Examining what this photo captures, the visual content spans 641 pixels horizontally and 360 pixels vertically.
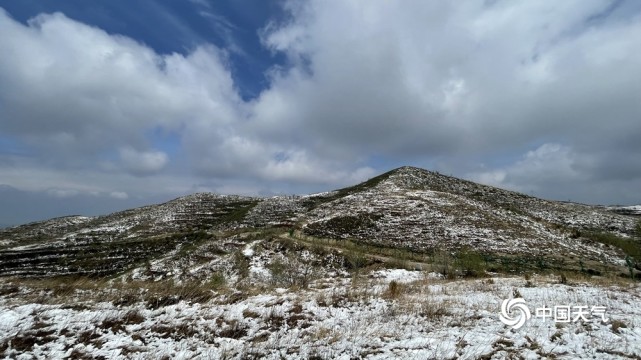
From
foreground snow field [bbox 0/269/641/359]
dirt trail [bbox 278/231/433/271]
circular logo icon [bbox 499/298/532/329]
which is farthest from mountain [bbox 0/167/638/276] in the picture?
foreground snow field [bbox 0/269/641/359]

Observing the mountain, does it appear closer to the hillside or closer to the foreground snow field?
the hillside

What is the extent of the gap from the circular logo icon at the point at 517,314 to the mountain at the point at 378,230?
28.7 metres

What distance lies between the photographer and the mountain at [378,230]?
4731 cm

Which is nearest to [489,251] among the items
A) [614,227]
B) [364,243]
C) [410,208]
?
[364,243]

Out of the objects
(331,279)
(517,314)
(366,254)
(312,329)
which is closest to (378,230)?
(366,254)

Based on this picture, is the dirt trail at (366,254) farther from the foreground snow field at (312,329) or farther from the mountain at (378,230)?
the foreground snow field at (312,329)

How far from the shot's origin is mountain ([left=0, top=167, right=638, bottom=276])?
47.3 meters

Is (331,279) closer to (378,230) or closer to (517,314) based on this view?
(517,314)

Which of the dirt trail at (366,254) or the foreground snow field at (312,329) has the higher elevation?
A: the dirt trail at (366,254)

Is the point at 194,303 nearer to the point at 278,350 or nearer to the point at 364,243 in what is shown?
the point at 278,350

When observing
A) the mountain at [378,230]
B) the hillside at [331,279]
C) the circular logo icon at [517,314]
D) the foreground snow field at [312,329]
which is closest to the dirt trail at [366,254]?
the hillside at [331,279]

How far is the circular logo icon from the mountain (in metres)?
28.7

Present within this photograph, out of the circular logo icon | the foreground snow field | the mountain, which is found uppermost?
the mountain

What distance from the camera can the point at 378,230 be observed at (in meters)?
57.8
